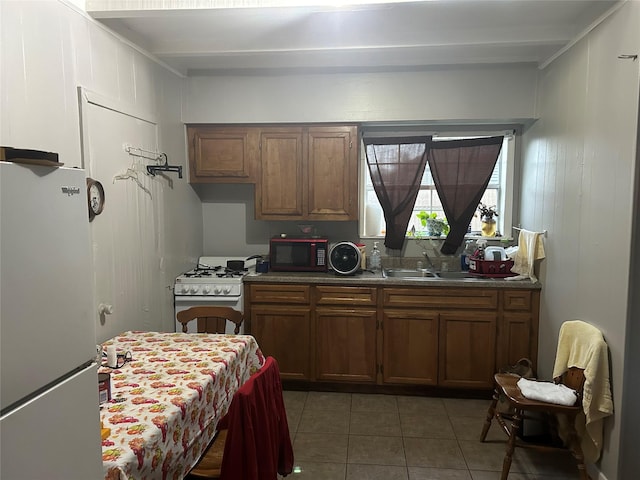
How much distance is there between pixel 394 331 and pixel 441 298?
438 millimetres

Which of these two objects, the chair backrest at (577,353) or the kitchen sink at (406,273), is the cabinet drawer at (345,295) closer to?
the kitchen sink at (406,273)

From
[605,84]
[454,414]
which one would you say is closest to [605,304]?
[605,84]

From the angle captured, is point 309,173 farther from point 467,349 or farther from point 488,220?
point 467,349

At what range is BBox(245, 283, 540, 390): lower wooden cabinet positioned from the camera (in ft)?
11.3

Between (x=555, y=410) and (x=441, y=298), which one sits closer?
(x=555, y=410)

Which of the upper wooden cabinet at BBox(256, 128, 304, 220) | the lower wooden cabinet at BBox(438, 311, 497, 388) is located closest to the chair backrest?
the lower wooden cabinet at BBox(438, 311, 497, 388)

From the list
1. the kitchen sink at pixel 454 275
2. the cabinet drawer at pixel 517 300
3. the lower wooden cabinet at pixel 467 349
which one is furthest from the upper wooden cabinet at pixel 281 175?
the cabinet drawer at pixel 517 300

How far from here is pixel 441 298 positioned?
3.49 meters

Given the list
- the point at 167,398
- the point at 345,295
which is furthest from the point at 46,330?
the point at 345,295

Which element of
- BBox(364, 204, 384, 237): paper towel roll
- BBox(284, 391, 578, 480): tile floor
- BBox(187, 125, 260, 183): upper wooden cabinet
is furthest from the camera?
BBox(364, 204, 384, 237): paper towel roll

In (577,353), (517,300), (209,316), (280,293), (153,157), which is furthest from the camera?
(280,293)

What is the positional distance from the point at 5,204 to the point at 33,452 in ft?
1.69

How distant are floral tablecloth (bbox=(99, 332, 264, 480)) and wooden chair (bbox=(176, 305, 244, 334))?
13.1 inches

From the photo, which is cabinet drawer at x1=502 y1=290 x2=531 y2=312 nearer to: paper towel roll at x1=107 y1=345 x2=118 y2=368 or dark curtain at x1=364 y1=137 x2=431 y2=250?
dark curtain at x1=364 y1=137 x2=431 y2=250
